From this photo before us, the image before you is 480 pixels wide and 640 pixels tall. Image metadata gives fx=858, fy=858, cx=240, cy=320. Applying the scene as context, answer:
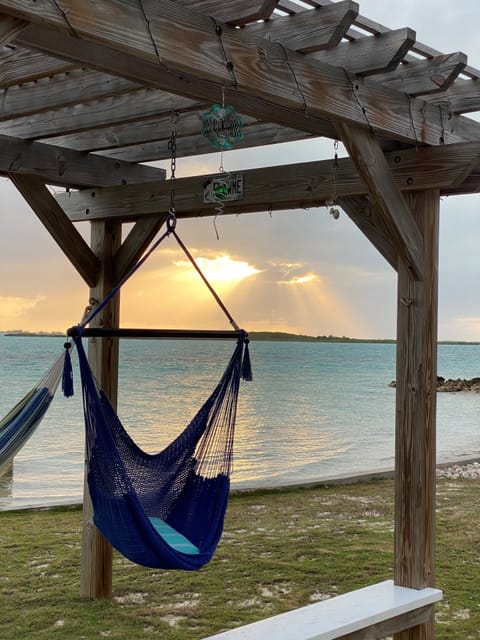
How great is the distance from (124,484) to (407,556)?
970mm

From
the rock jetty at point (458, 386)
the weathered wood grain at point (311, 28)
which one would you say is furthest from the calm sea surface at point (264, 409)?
the weathered wood grain at point (311, 28)

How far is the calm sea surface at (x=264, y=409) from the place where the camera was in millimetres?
12016

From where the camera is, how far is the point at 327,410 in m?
21.5

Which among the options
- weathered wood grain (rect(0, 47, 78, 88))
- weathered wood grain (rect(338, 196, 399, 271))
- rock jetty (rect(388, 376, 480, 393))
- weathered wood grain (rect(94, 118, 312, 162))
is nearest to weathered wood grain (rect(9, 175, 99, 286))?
weathered wood grain (rect(94, 118, 312, 162))

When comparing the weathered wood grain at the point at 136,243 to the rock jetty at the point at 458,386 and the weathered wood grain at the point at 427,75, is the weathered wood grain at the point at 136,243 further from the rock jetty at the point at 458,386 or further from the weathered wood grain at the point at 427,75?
the rock jetty at the point at 458,386

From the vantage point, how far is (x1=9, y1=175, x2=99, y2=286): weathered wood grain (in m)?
3.39

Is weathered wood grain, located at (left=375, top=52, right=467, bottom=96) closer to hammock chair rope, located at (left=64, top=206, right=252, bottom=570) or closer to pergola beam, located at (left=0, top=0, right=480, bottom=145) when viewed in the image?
pergola beam, located at (left=0, top=0, right=480, bottom=145)

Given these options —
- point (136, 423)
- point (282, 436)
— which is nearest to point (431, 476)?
point (282, 436)

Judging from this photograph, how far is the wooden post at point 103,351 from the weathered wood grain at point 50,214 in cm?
11

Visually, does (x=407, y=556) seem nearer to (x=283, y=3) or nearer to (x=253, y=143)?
(x=253, y=143)

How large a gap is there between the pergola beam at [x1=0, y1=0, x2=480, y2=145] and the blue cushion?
132cm

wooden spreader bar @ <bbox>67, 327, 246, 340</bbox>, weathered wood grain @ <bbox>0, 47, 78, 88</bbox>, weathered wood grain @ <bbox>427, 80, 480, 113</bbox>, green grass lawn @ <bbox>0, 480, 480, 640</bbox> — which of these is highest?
weathered wood grain @ <bbox>427, 80, 480, 113</bbox>

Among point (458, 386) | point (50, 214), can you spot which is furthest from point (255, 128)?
point (458, 386)

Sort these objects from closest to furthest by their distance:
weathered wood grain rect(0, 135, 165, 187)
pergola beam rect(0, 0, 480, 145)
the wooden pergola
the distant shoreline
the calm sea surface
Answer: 1. pergola beam rect(0, 0, 480, 145)
2. the wooden pergola
3. weathered wood grain rect(0, 135, 165, 187)
4. the calm sea surface
5. the distant shoreline
